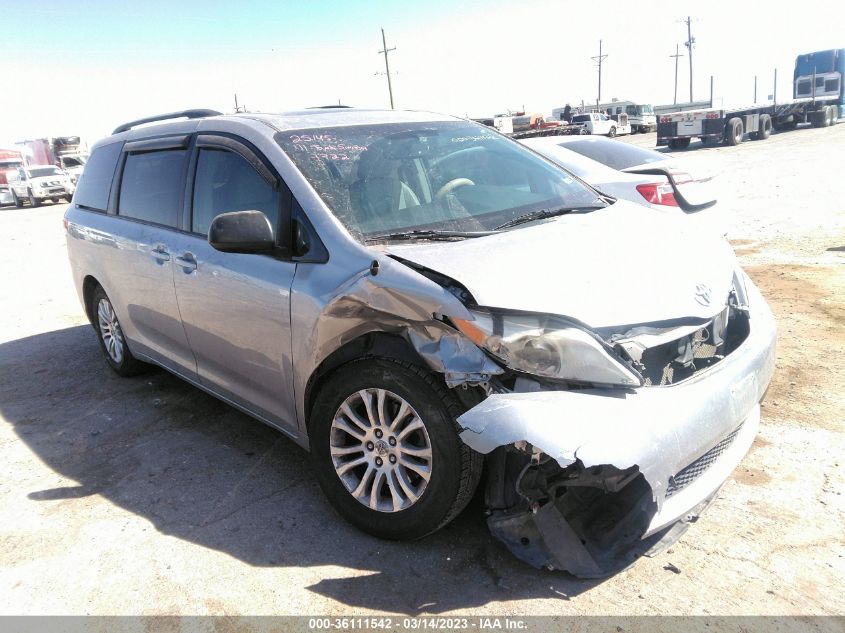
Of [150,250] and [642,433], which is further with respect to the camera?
[150,250]

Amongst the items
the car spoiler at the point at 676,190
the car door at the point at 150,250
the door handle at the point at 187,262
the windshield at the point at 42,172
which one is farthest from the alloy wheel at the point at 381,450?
the windshield at the point at 42,172

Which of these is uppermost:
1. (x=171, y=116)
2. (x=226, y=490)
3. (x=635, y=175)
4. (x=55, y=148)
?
(x=55, y=148)

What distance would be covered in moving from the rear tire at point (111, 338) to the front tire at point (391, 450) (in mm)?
2752

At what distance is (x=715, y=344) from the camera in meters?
2.97

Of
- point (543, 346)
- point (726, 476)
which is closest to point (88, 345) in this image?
point (543, 346)

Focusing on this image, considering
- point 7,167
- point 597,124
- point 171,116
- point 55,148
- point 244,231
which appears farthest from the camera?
point 597,124

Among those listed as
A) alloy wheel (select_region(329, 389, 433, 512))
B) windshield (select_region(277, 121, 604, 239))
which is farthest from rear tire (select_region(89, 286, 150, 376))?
alloy wheel (select_region(329, 389, 433, 512))

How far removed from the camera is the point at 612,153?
26.0 ft

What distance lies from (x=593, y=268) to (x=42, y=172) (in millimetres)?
32203

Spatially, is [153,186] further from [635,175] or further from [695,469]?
[635,175]

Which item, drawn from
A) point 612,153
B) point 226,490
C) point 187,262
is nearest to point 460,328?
point 226,490

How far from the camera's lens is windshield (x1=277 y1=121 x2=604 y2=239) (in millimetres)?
3215

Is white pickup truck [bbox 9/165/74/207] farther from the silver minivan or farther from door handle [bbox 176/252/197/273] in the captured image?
the silver minivan

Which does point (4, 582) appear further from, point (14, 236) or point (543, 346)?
point (14, 236)
